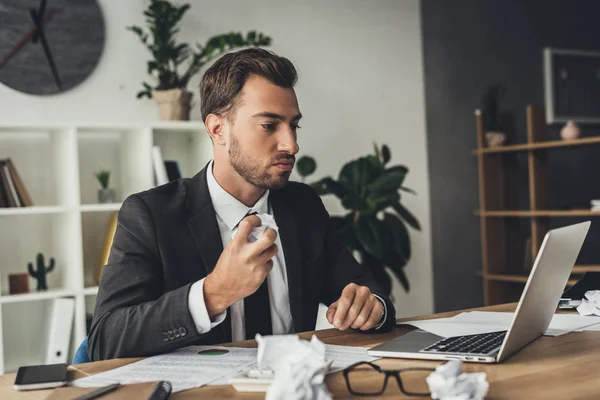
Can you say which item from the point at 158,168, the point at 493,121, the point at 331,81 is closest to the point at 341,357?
the point at 158,168

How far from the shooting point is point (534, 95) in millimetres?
5434

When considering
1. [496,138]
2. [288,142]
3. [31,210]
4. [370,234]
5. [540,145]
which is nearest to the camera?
[288,142]

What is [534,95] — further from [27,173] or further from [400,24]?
[27,173]

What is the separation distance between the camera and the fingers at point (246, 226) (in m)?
1.34

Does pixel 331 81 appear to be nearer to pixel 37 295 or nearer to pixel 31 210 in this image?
pixel 31 210

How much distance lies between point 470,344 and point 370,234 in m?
2.49

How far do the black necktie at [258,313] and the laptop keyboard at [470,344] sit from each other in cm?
51

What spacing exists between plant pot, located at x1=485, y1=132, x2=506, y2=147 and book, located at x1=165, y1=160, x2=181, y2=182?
2216 mm

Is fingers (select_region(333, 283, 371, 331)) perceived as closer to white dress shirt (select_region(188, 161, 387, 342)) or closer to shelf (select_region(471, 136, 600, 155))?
white dress shirt (select_region(188, 161, 387, 342))

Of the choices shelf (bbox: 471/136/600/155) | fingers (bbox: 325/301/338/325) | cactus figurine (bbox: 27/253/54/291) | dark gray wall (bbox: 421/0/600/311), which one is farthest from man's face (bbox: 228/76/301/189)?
dark gray wall (bbox: 421/0/600/311)

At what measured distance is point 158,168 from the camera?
3.49m

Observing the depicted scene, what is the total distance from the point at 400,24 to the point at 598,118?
1981mm

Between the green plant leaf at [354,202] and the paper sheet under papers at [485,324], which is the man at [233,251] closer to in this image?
the paper sheet under papers at [485,324]

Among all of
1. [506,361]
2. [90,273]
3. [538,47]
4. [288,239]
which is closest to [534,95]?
[538,47]
